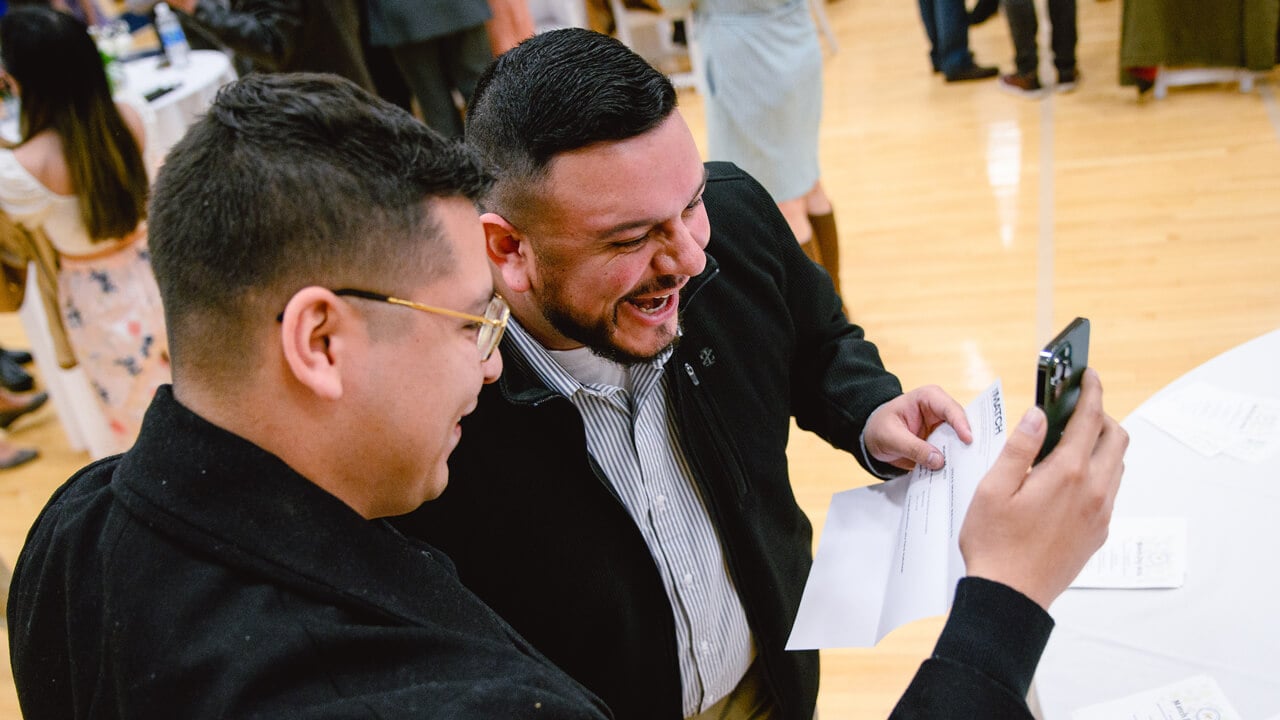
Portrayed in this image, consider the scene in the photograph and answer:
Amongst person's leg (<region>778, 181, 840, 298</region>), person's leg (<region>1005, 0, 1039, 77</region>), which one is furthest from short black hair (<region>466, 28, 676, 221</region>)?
person's leg (<region>1005, 0, 1039, 77</region>)

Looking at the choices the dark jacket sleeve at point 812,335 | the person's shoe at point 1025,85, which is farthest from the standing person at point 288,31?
the person's shoe at point 1025,85

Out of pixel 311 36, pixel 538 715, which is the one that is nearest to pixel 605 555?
pixel 538 715

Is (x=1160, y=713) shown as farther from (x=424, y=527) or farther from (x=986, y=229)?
(x=986, y=229)

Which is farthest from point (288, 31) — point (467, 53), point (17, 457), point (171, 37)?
point (17, 457)

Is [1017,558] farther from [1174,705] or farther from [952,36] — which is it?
[952,36]

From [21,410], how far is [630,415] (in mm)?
4014

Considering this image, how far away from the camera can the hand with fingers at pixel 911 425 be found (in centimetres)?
134

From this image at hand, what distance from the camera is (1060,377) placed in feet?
3.64

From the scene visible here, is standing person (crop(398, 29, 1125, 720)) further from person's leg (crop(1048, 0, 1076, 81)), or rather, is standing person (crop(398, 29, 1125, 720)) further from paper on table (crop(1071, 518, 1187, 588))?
person's leg (crop(1048, 0, 1076, 81))

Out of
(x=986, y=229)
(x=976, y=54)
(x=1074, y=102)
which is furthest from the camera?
(x=976, y=54)

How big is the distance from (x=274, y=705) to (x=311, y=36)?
12.4 feet

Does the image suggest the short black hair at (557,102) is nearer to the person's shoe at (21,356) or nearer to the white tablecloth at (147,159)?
the white tablecloth at (147,159)

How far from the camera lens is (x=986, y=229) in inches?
172

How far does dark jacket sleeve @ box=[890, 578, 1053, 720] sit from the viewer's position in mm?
931
